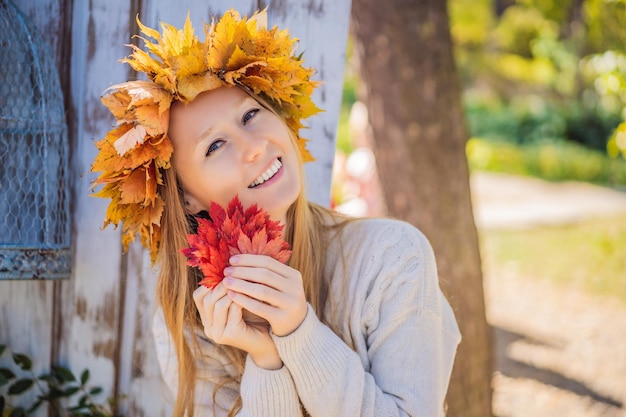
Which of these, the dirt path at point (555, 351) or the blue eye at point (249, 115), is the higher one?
the blue eye at point (249, 115)

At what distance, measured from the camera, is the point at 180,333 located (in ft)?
6.98

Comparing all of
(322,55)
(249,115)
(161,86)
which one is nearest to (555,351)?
(322,55)

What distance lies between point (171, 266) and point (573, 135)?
15497 mm

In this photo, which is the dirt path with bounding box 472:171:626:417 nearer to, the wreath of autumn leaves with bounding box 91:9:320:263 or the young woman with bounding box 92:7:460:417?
the young woman with bounding box 92:7:460:417

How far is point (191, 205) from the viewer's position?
2094 millimetres

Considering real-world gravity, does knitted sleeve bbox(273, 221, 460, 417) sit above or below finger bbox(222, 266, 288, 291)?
below

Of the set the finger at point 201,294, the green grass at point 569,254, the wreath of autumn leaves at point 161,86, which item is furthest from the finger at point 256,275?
the green grass at point 569,254

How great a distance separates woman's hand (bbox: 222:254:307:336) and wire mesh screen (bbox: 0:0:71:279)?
811mm

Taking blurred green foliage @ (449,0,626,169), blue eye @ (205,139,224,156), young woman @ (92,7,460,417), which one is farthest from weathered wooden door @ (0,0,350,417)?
blurred green foliage @ (449,0,626,169)

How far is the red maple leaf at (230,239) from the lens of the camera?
5.75 ft

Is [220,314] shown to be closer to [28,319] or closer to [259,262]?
[259,262]

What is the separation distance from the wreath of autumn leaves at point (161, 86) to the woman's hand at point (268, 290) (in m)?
0.36

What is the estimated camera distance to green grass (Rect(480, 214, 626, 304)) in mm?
7508

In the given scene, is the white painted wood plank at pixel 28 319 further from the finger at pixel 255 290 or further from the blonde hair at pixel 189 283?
the finger at pixel 255 290
